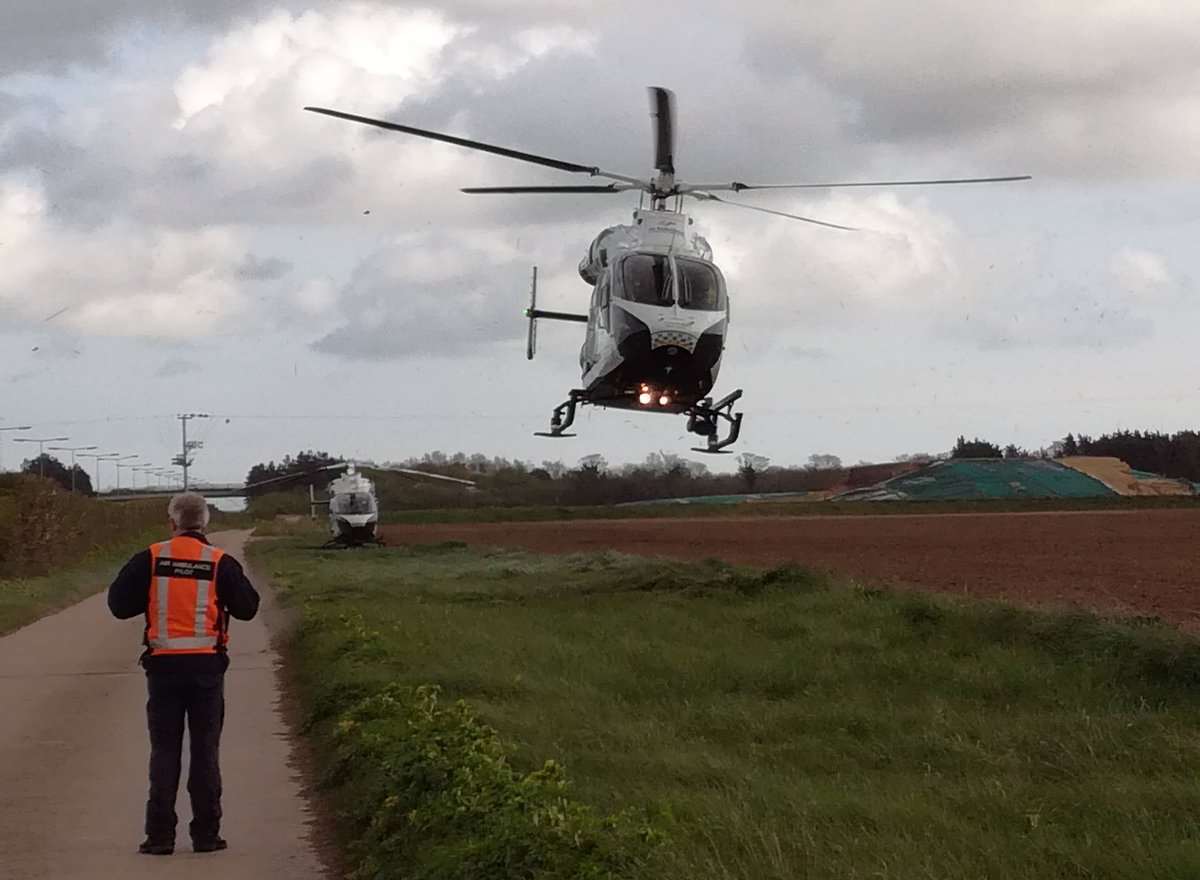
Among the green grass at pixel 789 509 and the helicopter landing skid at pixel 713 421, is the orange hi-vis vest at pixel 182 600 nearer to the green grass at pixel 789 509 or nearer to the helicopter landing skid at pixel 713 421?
the helicopter landing skid at pixel 713 421

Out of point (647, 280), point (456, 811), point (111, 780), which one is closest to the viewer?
point (456, 811)

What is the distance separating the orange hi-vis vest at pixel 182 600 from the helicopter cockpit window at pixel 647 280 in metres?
17.1

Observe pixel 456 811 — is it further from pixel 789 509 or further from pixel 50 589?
pixel 789 509

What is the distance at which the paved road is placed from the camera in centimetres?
818

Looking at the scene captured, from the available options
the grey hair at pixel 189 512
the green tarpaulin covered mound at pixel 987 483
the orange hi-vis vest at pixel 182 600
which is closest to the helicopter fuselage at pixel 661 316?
the grey hair at pixel 189 512

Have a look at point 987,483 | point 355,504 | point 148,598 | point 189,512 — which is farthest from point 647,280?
point 987,483

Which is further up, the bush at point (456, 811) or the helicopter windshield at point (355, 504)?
the helicopter windshield at point (355, 504)

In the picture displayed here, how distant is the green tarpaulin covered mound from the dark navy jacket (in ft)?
266

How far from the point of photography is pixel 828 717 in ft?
39.4

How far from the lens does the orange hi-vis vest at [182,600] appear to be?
8.30 m

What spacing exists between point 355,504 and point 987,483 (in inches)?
1743

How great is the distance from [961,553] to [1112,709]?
25919 mm

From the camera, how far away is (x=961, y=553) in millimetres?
37812

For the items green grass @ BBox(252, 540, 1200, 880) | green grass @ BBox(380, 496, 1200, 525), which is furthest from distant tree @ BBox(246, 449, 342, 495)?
green grass @ BBox(252, 540, 1200, 880)
